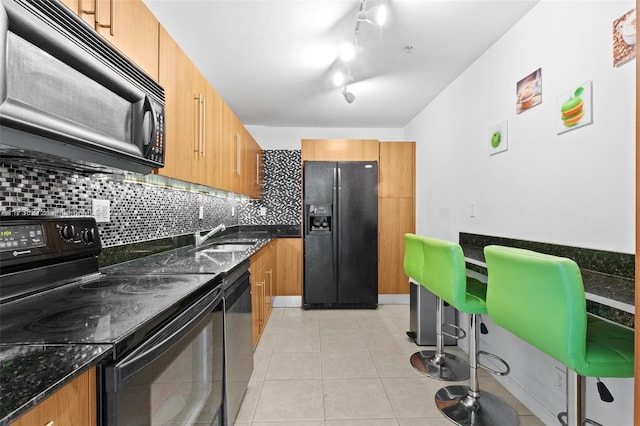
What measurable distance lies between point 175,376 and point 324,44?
93.7 inches

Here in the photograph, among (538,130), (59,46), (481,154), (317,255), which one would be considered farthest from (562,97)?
(317,255)

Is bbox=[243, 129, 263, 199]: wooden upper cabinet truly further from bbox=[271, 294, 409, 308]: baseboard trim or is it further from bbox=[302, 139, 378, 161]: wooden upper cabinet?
bbox=[271, 294, 409, 308]: baseboard trim

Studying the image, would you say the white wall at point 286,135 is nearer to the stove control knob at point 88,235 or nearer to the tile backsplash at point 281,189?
the tile backsplash at point 281,189

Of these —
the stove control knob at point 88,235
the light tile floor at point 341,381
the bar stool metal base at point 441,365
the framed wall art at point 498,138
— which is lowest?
the light tile floor at point 341,381

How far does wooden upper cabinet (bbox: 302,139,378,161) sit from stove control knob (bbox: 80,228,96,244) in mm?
2900

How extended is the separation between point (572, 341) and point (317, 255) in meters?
3.02

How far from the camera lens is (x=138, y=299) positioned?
1.03m

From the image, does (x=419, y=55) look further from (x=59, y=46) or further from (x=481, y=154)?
(x=59, y=46)

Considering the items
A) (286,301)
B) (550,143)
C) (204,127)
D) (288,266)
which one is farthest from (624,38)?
(286,301)

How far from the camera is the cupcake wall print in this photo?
1.60 m

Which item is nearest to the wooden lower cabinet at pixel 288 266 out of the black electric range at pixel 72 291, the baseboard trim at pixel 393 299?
the baseboard trim at pixel 393 299

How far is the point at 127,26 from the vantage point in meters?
1.31

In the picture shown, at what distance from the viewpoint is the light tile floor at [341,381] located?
1881mm

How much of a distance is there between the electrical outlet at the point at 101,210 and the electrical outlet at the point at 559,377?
259 cm
